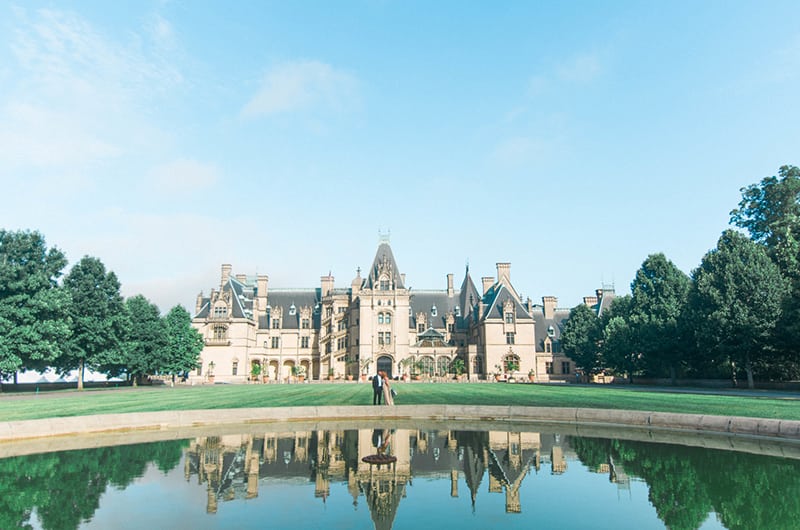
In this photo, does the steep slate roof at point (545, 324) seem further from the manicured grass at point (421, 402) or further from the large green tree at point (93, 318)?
the large green tree at point (93, 318)

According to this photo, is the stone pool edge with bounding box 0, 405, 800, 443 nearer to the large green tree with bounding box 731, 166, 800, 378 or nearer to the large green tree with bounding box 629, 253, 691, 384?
the large green tree with bounding box 731, 166, 800, 378

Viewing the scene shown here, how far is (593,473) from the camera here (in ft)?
42.4

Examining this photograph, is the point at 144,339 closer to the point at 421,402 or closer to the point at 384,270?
the point at 384,270

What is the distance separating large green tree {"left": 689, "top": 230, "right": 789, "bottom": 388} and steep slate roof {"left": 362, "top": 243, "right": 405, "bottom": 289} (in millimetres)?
41041

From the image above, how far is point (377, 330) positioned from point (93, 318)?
1424 inches

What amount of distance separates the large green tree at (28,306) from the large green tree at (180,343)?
15565mm

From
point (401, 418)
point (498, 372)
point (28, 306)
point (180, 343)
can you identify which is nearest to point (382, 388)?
point (401, 418)

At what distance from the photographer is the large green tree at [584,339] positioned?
2559 inches

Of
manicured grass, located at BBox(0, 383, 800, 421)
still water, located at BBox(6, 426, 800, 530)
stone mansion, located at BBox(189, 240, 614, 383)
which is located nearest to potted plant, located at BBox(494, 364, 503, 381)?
stone mansion, located at BBox(189, 240, 614, 383)

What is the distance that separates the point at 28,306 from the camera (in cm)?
4122

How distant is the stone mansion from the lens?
73562 mm

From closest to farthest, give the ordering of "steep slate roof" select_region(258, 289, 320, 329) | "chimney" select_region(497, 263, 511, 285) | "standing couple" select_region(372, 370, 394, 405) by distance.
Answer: "standing couple" select_region(372, 370, 394, 405) < "chimney" select_region(497, 263, 511, 285) < "steep slate roof" select_region(258, 289, 320, 329)

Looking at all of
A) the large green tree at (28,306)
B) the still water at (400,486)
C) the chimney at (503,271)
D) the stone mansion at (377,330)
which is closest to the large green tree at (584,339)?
the stone mansion at (377,330)

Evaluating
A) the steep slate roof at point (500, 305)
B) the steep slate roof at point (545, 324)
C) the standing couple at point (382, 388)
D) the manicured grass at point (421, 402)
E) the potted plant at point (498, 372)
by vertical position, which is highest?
the steep slate roof at point (500, 305)
